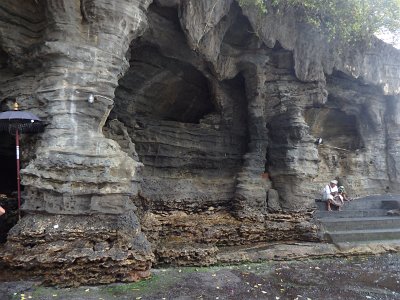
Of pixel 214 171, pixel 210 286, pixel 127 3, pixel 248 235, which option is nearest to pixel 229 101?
pixel 214 171

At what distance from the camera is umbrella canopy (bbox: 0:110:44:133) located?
→ 20.7ft

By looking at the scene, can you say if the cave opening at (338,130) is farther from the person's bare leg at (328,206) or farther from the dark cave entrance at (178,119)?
the dark cave entrance at (178,119)

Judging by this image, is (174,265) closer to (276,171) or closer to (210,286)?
(210,286)

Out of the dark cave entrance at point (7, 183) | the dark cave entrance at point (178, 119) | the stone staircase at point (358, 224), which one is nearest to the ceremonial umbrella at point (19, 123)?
the dark cave entrance at point (7, 183)

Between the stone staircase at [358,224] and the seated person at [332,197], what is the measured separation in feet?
0.84

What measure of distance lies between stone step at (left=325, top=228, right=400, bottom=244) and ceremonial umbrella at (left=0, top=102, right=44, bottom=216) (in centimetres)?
827

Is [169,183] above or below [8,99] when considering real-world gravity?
below

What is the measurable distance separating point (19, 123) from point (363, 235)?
9.64 meters

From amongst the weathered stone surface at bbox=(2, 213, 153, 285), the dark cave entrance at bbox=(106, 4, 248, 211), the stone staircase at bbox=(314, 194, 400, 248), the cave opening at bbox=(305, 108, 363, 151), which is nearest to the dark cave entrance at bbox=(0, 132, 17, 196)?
the dark cave entrance at bbox=(106, 4, 248, 211)

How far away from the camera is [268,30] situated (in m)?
10.2

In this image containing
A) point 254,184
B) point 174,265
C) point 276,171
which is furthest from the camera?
point 276,171

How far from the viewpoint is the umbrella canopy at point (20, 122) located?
6.32 metres

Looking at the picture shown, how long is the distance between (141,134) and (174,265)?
3.58 meters

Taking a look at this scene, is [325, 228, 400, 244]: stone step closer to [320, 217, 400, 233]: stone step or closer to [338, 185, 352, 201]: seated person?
[320, 217, 400, 233]: stone step
